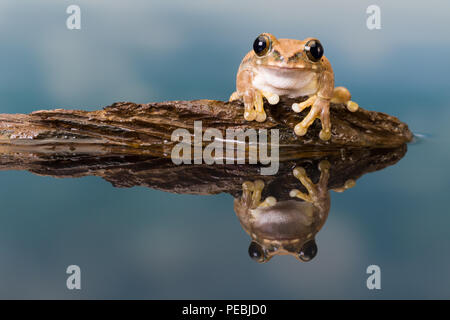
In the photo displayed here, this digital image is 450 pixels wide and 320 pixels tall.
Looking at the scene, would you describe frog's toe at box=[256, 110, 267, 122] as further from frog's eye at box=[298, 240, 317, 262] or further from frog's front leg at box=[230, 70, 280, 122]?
frog's eye at box=[298, 240, 317, 262]

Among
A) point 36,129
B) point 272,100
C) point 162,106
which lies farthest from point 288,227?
point 36,129

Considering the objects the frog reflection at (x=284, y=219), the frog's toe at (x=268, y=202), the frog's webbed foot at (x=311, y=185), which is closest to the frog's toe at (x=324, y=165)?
the frog's webbed foot at (x=311, y=185)

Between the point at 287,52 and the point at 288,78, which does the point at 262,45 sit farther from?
the point at 288,78

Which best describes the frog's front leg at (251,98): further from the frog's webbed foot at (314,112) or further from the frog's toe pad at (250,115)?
the frog's webbed foot at (314,112)

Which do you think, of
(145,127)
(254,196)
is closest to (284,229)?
(254,196)

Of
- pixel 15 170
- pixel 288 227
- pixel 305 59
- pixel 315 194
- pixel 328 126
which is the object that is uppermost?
pixel 305 59

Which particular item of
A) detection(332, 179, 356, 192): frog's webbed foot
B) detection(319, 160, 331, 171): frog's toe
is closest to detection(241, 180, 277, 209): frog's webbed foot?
detection(332, 179, 356, 192): frog's webbed foot

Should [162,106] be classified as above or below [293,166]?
above

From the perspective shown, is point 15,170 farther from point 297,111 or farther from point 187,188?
point 297,111
